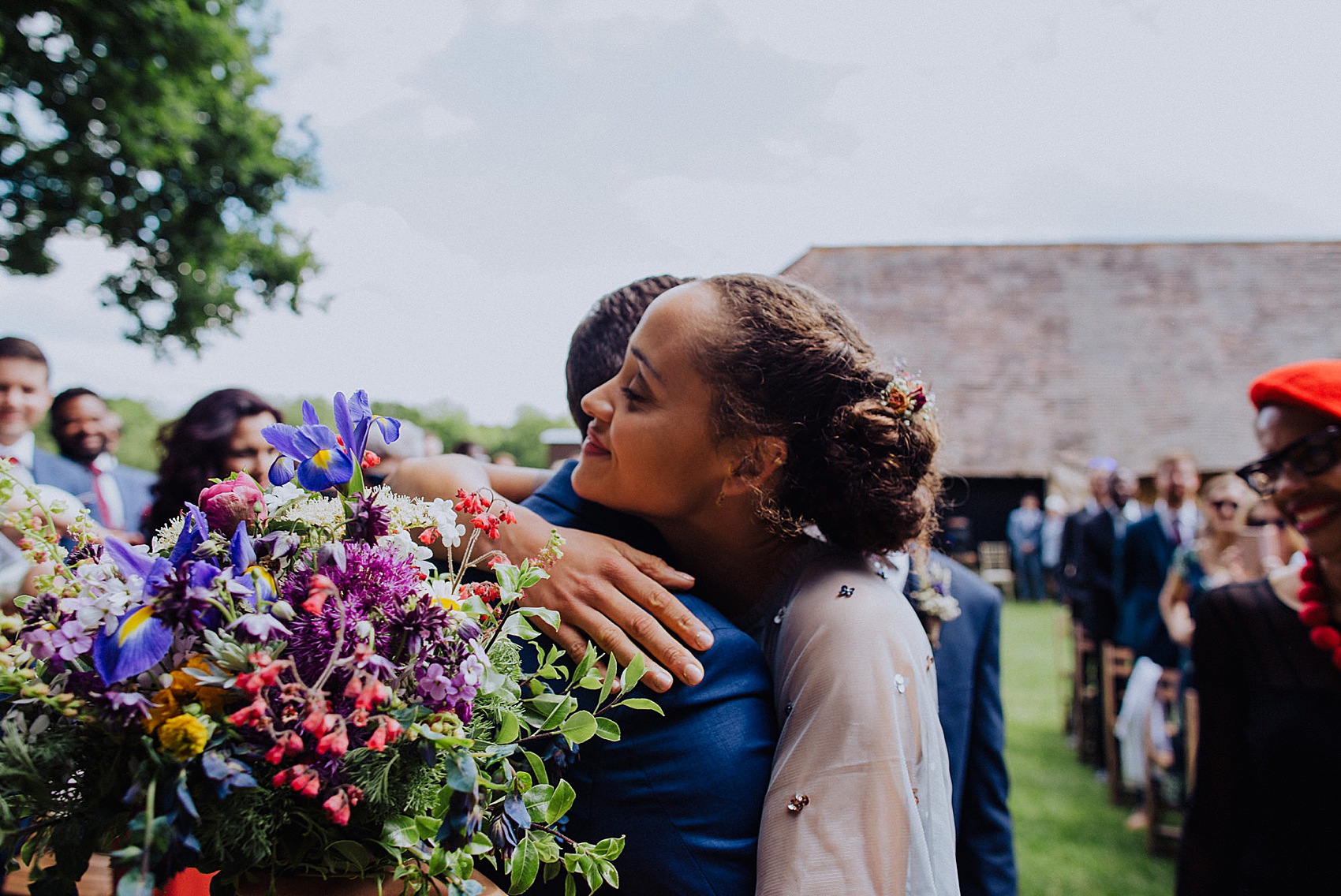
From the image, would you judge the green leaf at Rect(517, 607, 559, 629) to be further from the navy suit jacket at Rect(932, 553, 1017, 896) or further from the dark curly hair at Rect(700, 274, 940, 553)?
the navy suit jacket at Rect(932, 553, 1017, 896)

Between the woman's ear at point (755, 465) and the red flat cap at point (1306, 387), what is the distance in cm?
146

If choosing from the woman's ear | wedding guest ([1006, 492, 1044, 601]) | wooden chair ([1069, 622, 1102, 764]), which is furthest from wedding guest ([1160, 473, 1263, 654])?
wedding guest ([1006, 492, 1044, 601])

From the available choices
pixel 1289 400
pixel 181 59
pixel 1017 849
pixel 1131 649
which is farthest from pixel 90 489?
pixel 181 59

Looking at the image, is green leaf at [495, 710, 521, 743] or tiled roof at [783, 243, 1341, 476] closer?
green leaf at [495, 710, 521, 743]

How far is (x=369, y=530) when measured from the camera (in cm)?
113

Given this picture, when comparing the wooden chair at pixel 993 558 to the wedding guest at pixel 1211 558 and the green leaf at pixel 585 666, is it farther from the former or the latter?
the green leaf at pixel 585 666

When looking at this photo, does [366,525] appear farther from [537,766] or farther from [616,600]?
[616,600]

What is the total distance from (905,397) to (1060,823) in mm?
6123

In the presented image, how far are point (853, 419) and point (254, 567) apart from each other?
123 cm

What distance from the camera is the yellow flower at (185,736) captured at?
914 mm

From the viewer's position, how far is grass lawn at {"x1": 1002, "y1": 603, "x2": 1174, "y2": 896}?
17.9 feet

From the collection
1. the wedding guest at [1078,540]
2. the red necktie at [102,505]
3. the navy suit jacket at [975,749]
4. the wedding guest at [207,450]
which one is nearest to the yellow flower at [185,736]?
the navy suit jacket at [975,749]

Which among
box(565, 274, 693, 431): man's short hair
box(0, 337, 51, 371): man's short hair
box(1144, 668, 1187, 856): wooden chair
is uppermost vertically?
box(0, 337, 51, 371): man's short hair

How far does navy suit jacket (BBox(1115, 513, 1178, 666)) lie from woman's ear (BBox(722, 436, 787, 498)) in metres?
6.69
